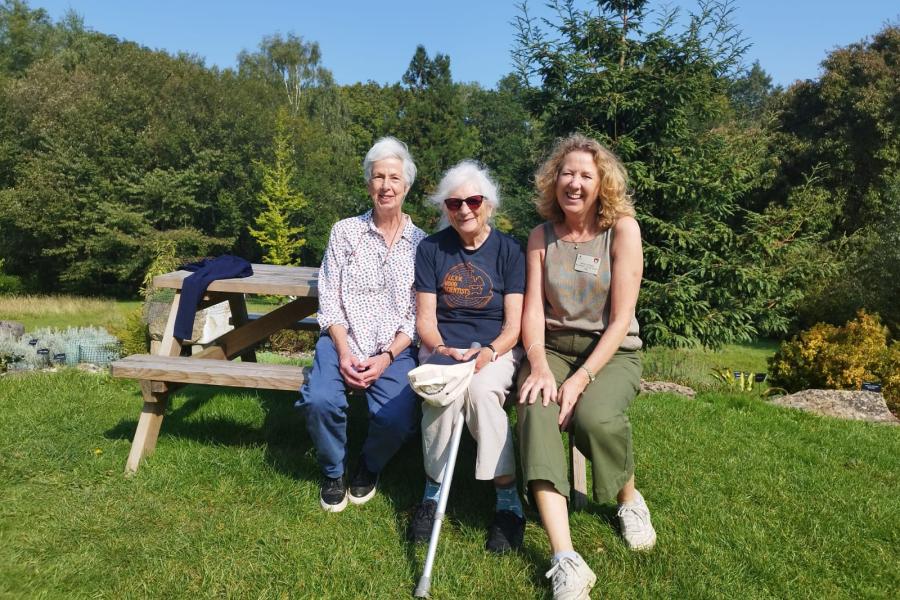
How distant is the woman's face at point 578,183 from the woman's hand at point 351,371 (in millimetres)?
1257

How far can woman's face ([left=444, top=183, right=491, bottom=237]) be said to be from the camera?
310 cm

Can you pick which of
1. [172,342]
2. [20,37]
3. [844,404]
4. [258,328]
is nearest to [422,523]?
[172,342]

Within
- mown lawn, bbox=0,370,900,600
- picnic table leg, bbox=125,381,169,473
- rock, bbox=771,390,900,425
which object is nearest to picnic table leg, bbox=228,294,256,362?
mown lawn, bbox=0,370,900,600

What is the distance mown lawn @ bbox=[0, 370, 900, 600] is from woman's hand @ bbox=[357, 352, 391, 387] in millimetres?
613

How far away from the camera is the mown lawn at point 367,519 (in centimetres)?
248

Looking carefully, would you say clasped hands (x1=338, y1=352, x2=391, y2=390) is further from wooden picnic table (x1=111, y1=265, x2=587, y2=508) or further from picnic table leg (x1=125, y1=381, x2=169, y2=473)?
picnic table leg (x1=125, y1=381, x2=169, y2=473)

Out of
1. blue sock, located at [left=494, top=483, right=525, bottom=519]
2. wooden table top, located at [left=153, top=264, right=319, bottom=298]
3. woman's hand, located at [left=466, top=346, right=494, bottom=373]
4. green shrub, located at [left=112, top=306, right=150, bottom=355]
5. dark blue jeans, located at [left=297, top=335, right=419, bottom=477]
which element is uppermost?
wooden table top, located at [left=153, top=264, right=319, bottom=298]

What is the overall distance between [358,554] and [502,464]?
71 centimetres

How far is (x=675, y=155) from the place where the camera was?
800 cm

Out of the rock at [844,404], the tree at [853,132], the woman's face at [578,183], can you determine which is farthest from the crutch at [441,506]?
the tree at [853,132]

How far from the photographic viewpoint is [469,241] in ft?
10.6

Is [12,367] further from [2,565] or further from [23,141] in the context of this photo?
[23,141]

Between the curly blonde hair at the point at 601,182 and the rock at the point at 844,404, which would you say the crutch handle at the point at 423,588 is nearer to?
the curly blonde hair at the point at 601,182

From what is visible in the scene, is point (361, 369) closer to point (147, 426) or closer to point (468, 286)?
point (468, 286)
